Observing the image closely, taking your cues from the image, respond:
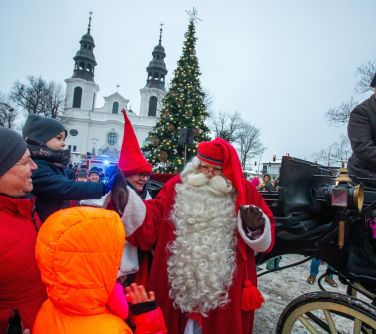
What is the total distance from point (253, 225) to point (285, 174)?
0.61 m

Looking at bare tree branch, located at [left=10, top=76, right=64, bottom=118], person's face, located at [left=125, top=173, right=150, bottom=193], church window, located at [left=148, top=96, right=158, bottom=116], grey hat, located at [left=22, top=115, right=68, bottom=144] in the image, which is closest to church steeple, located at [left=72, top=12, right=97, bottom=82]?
church window, located at [left=148, top=96, right=158, bottom=116]

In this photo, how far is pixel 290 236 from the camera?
2.24 m

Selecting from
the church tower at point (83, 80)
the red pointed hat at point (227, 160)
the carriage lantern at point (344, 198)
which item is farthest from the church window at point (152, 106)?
the carriage lantern at point (344, 198)

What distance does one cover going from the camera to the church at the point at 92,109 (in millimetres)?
53469

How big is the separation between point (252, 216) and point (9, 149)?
1.47 meters

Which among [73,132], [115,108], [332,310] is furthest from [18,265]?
[115,108]

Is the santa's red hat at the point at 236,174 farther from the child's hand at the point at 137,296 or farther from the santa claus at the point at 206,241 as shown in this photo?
the child's hand at the point at 137,296

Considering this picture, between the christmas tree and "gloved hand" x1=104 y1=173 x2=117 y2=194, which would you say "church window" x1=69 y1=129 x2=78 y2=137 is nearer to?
the christmas tree

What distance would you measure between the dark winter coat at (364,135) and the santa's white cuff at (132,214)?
5.67 feet

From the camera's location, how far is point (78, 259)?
1.07m

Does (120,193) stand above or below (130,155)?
below

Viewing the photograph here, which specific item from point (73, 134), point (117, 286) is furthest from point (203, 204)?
point (73, 134)

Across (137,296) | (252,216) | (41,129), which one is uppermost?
(41,129)

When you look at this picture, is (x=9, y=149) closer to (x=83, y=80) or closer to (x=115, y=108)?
(x=83, y=80)
